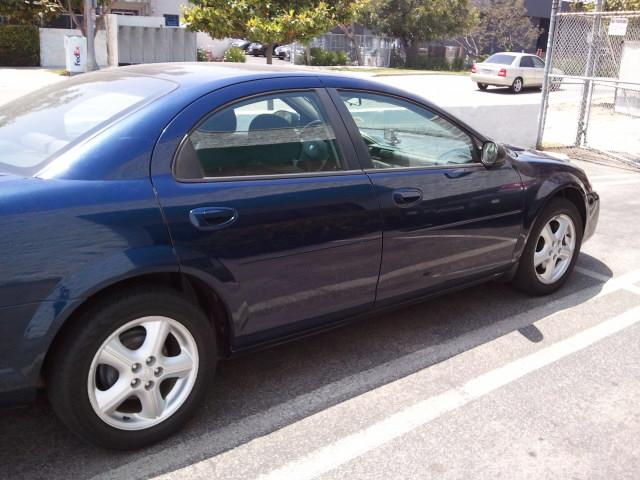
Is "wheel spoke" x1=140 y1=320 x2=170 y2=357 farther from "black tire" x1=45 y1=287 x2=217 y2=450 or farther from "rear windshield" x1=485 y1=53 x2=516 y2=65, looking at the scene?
"rear windshield" x1=485 y1=53 x2=516 y2=65

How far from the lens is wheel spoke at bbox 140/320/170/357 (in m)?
2.76

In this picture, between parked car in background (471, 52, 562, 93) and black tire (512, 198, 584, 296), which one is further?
parked car in background (471, 52, 562, 93)

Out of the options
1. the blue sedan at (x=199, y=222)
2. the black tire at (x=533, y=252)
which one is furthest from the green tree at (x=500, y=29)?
the blue sedan at (x=199, y=222)

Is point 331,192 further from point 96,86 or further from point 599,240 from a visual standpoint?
point 599,240

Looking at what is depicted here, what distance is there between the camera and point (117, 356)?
2689 millimetres

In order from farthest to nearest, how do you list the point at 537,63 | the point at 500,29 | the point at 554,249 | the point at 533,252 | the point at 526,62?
the point at 500,29, the point at 537,63, the point at 526,62, the point at 554,249, the point at 533,252

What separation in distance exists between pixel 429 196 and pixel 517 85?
25.0 metres

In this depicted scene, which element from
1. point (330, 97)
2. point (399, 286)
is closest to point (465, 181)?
point (399, 286)

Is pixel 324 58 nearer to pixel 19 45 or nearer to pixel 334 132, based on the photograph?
pixel 19 45

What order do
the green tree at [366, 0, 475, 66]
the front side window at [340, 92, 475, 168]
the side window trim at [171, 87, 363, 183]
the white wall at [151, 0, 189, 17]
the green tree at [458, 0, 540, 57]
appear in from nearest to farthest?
1. the side window trim at [171, 87, 363, 183]
2. the front side window at [340, 92, 475, 168]
3. the white wall at [151, 0, 189, 17]
4. the green tree at [366, 0, 475, 66]
5. the green tree at [458, 0, 540, 57]

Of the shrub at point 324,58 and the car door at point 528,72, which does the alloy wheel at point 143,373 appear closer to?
the car door at point 528,72

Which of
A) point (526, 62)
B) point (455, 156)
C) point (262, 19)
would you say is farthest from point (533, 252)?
point (526, 62)

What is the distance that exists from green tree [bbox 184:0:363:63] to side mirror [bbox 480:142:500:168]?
14.7m

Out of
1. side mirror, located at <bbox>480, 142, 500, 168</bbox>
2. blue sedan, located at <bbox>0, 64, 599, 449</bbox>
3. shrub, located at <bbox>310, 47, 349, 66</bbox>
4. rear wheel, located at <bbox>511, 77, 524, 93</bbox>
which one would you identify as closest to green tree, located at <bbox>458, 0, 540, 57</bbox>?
shrub, located at <bbox>310, 47, 349, 66</bbox>
